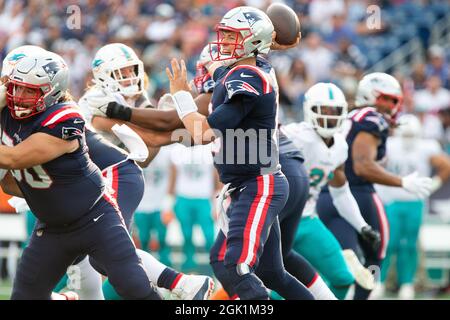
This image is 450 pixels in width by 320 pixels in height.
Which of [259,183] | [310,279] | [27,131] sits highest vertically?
[27,131]

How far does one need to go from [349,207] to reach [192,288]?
174 cm

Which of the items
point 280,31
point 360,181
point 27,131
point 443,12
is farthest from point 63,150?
point 443,12

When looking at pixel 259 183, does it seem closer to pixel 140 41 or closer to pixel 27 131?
pixel 27 131

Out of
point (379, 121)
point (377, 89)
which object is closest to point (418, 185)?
point (379, 121)

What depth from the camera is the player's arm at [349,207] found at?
7.27 m

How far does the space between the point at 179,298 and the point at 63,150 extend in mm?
1444

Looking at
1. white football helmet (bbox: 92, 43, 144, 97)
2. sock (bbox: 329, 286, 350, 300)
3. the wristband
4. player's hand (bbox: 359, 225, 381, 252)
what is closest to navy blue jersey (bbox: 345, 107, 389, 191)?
player's hand (bbox: 359, 225, 381, 252)

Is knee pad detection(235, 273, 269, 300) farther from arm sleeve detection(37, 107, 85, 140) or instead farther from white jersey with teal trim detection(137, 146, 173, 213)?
white jersey with teal trim detection(137, 146, 173, 213)

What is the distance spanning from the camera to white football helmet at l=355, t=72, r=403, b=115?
7.82 m

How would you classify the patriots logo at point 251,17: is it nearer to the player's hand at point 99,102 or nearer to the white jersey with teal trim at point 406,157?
the player's hand at point 99,102

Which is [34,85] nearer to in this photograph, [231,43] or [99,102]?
[231,43]

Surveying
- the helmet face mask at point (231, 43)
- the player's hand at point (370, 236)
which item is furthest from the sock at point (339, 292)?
the helmet face mask at point (231, 43)

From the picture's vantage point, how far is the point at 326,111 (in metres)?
7.12

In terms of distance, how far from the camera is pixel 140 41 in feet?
45.0
